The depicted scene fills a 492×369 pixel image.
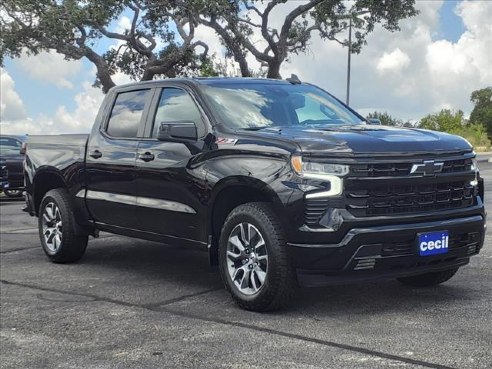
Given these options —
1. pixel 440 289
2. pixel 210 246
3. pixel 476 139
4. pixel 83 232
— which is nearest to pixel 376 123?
pixel 440 289

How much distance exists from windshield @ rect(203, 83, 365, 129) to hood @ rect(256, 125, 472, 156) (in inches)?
16.3

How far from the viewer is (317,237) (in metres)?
4.75

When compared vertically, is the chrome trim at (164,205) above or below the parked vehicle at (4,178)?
above

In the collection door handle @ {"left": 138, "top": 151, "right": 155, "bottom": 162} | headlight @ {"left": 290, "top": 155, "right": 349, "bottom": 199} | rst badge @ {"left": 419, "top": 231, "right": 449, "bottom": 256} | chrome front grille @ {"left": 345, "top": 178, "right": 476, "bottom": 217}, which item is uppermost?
door handle @ {"left": 138, "top": 151, "right": 155, "bottom": 162}

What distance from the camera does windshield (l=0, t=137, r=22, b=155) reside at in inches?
680

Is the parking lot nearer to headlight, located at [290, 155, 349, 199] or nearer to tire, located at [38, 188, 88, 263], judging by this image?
tire, located at [38, 188, 88, 263]

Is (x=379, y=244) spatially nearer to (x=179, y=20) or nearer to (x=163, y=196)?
(x=163, y=196)

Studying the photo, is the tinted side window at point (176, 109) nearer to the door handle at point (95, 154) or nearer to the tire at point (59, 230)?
the door handle at point (95, 154)

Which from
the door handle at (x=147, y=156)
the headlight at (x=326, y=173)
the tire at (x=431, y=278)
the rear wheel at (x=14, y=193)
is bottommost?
the rear wheel at (x=14, y=193)

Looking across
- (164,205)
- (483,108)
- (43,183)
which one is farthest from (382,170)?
(483,108)

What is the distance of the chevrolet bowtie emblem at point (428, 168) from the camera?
4.93m

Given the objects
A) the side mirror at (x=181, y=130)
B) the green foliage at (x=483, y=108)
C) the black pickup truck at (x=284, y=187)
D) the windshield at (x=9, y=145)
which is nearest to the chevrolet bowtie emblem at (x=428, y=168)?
the black pickup truck at (x=284, y=187)

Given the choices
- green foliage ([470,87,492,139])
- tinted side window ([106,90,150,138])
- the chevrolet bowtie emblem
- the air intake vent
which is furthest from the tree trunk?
green foliage ([470,87,492,139])

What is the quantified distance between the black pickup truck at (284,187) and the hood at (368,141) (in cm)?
1
